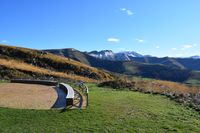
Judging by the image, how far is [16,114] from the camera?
63.4ft

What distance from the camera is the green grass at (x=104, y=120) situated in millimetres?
16900

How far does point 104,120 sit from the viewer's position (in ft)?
61.1

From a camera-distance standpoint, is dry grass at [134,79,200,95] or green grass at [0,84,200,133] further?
dry grass at [134,79,200,95]

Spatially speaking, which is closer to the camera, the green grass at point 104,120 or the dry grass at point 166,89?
the green grass at point 104,120

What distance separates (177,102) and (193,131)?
10509 millimetres

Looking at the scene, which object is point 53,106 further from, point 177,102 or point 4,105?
point 177,102

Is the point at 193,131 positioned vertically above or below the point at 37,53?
below

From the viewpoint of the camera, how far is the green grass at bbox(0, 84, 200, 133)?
55.4 ft

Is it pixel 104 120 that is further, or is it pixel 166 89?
pixel 166 89

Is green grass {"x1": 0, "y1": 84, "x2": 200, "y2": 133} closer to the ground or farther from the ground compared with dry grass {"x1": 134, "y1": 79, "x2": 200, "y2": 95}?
closer to the ground

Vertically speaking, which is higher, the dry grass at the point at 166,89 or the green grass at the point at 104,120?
the dry grass at the point at 166,89

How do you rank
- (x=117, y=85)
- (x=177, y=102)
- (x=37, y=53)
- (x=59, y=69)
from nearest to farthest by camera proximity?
(x=177, y=102) < (x=117, y=85) < (x=59, y=69) < (x=37, y=53)

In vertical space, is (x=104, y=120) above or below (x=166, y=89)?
→ below

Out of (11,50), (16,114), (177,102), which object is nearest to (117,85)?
(177,102)
